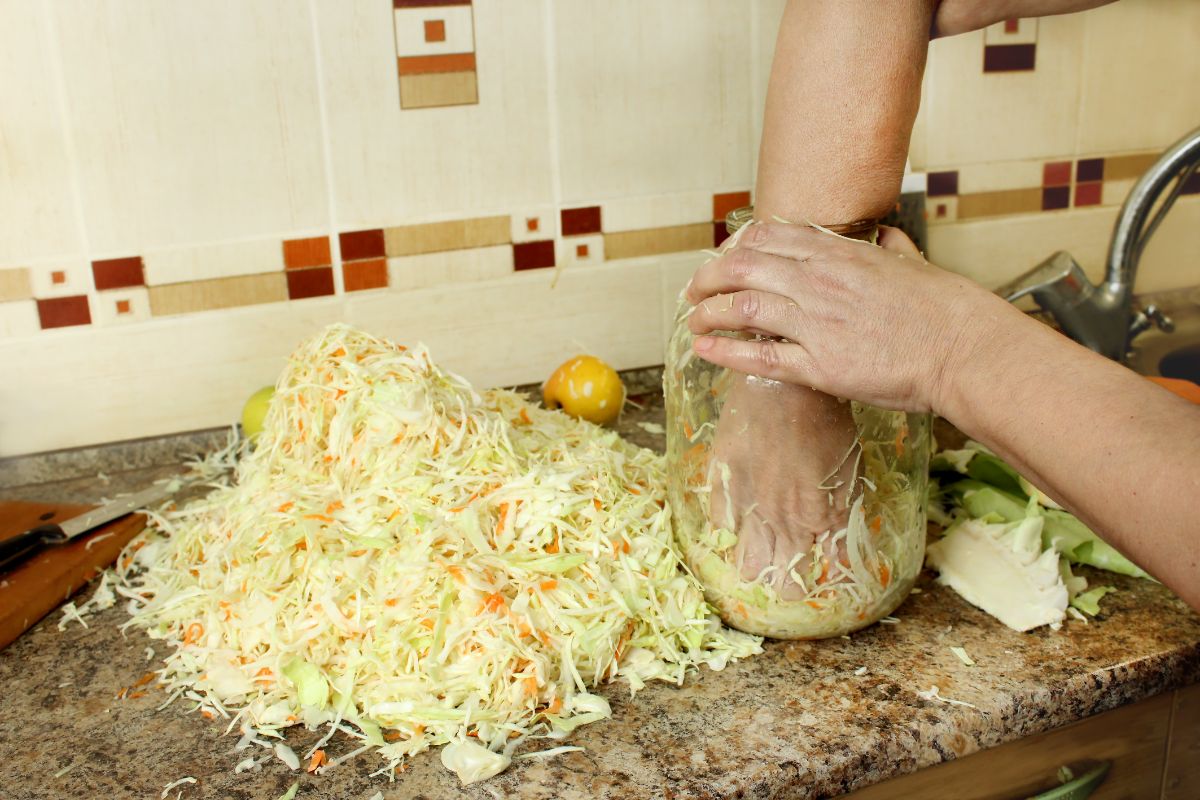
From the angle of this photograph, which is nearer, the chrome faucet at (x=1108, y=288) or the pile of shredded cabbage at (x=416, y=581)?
the pile of shredded cabbage at (x=416, y=581)

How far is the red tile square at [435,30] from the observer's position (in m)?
1.42

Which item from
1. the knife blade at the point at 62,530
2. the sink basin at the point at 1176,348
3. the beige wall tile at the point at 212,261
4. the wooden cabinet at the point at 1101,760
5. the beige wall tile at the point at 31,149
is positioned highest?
the beige wall tile at the point at 31,149

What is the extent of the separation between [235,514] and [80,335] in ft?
1.60

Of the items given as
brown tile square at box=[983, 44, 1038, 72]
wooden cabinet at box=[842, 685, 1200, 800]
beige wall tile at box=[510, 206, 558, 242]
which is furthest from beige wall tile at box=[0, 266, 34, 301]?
brown tile square at box=[983, 44, 1038, 72]

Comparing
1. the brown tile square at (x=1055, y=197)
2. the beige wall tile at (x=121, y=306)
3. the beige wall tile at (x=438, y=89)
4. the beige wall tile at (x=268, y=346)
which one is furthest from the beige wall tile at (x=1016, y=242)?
the beige wall tile at (x=121, y=306)

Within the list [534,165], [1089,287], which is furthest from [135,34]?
[1089,287]

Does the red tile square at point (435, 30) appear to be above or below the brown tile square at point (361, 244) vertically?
above

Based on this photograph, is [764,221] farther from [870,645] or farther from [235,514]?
[235,514]

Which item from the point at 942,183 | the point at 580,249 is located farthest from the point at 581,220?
the point at 942,183

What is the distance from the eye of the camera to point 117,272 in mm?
1373

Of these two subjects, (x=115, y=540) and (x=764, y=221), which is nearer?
(x=764, y=221)

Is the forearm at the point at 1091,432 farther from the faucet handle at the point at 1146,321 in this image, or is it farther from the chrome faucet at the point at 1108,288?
the faucet handle at the point at 1146,321

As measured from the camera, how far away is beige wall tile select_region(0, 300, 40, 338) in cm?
134

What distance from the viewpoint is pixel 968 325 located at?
75cm
